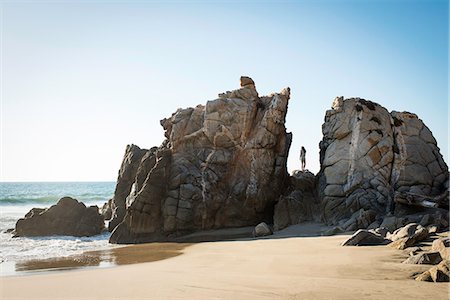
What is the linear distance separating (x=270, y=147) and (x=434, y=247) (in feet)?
51.9

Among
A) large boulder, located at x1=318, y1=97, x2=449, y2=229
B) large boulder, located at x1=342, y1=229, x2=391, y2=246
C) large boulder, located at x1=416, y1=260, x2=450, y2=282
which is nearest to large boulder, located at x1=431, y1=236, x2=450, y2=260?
large boulder, located at x1=416, y1=260, x2=450, y2=282

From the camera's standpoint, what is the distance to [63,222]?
2731cm

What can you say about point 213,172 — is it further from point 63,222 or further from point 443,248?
point 443,248

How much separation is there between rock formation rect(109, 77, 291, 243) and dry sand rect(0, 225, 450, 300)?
845cm

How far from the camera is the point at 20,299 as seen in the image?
930cm

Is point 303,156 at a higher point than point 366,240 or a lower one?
higher

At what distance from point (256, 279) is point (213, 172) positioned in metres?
15.6

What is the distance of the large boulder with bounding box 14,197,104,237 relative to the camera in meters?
26.5

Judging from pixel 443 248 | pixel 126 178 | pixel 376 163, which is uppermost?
pixel 376 163

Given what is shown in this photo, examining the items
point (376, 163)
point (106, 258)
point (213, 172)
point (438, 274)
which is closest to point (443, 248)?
point (438, 274)

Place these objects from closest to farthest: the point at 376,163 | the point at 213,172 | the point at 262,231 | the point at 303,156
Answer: the point at 262,231
the point at 376,163
the point at 213,172
the point at 303,156

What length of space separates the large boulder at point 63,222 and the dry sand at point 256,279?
47.3ft

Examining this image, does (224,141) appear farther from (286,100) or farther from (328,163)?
(328,163)

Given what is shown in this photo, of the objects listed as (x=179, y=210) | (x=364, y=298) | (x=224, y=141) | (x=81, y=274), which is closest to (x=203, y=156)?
(x=224, y=141)
